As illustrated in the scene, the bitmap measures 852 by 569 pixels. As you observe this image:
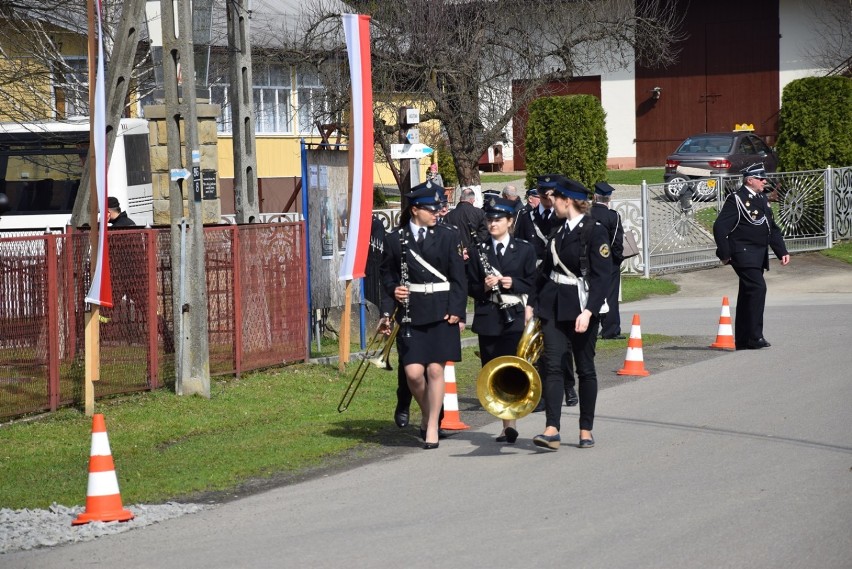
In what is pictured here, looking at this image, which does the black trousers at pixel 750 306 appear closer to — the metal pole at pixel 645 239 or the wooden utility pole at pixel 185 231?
the wooden utility pole at pixel 185 231

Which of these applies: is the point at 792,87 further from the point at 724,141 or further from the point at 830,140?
the point at 724,141

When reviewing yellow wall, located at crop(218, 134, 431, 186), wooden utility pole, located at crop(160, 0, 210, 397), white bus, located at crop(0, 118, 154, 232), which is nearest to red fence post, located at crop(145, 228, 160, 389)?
wooden utility pole, located at crop(160, 0, 210, 397)

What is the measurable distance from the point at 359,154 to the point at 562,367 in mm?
4516

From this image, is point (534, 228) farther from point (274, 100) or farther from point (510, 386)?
point (274, 100)

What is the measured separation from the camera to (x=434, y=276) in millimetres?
9336

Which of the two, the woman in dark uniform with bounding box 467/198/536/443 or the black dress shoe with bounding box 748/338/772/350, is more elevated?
the woman in dark uniform with bounding box 467/198/536/443

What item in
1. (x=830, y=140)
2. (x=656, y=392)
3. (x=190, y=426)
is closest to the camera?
(x=190, y=426)

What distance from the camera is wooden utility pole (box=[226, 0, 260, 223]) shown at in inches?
569

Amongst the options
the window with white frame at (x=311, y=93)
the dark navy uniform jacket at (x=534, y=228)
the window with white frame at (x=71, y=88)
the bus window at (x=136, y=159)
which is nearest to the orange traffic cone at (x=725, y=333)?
the dark navy uniform jacket at (x=534, y=228)

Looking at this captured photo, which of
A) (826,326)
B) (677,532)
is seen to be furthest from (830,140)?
(677,532)

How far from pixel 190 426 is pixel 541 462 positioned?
3629mm

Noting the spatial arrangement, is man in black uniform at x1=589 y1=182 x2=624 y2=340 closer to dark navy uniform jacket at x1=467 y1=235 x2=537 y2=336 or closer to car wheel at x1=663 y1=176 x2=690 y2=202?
dark navy uniform jacket at x1=467 y1=235 x2=537 y2=336

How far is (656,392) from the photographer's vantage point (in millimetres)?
11797

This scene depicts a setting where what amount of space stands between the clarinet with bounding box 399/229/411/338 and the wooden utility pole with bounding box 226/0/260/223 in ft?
18.2
